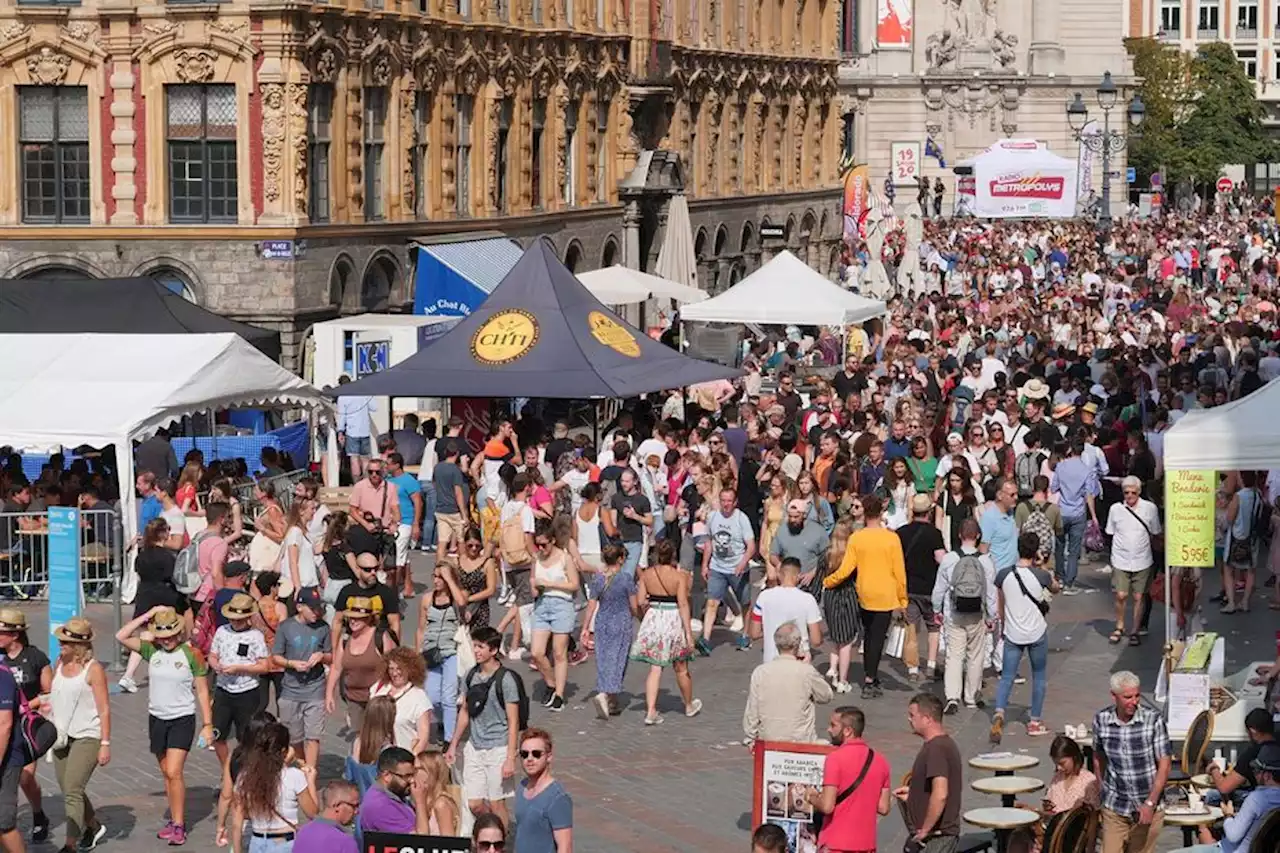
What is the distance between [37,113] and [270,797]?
22578 millimetres

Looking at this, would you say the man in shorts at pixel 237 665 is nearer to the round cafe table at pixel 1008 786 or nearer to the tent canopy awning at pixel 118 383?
the round cafe table at pixel 1008 786

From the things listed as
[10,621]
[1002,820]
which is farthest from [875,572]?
[10,621]

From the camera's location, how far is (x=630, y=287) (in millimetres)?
38938

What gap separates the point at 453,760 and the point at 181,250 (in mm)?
17875

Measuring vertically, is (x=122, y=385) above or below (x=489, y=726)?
above

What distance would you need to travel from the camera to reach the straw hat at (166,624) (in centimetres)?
1602

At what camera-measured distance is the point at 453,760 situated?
1730 cm

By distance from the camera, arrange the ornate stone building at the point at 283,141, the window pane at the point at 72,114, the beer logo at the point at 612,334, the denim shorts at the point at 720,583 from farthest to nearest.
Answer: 1. the window pane at the point at 72,114
2. the ornate stone building at the point at 283,141
3. the beer logo at the point at 612,334
4. the denim shorts at the point at 720,583

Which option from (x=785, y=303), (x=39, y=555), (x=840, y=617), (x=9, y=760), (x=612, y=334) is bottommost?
(x=39, y=555)

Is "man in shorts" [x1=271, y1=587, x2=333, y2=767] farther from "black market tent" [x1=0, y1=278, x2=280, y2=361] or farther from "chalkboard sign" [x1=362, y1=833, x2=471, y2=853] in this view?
"black market tent" [x1=0, y1=278, x2=280, y2=361]

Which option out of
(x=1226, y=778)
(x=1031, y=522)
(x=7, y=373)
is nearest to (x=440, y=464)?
(x=7, y=373)

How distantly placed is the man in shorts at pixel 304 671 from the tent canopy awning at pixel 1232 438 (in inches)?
227

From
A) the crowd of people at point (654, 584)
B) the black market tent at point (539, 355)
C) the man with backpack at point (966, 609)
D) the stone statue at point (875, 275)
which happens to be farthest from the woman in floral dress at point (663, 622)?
the stone statue at point (875, 275)

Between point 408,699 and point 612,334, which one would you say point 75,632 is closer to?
point 408,699
